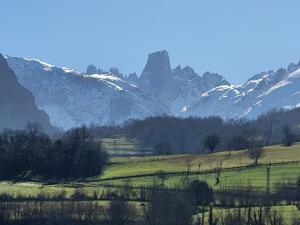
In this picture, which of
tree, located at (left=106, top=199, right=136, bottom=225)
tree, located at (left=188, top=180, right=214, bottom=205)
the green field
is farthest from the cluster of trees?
tree, located at (left=106, top=199, right=136, bottom=225)

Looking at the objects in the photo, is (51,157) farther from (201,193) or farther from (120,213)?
(120,213)

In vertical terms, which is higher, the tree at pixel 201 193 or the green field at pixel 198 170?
the green field at pixel 198 170

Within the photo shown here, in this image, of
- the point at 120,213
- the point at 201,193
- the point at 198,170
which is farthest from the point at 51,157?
the point at 120,213

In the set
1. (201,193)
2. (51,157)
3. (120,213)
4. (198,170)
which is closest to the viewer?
→ (120,213)

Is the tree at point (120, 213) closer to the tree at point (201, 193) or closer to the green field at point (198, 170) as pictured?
the tree at point (201, 193)

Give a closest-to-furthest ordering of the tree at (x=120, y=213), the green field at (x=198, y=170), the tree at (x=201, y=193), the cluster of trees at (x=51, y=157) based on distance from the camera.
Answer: the tree at (x=120, y=213)
the tree at (x=201, y=193)
the green field at (x=198, y=170)
the cluster of trees at (x=51, y=157)

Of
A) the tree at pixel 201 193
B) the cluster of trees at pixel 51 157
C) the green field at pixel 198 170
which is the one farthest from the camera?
the cluster of trees at pixel 51 157

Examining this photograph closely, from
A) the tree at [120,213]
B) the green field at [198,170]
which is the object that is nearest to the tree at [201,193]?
the green field at [198,170]

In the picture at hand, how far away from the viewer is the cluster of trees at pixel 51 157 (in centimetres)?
17875

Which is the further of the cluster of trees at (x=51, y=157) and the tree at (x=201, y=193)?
the cluster of trees at (x=51, y=157)

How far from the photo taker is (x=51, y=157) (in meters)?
185

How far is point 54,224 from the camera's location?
362 ft

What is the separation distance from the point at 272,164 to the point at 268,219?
5798 centimetres

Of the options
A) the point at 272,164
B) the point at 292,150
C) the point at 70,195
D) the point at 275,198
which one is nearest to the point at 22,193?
the point at 70,195
